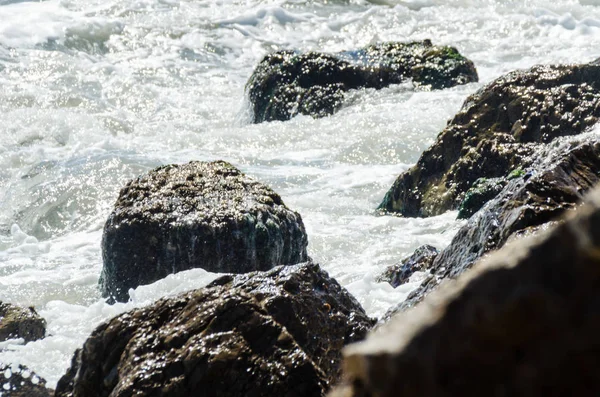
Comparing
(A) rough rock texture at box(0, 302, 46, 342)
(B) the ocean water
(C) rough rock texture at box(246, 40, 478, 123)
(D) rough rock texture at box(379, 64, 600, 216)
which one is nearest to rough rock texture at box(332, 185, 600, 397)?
(B) the ocean water

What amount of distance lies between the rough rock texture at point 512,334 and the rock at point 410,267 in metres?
4.83

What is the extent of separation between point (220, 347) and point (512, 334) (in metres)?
2.05

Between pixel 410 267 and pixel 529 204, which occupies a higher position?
pixel 529 204

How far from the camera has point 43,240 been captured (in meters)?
9.59

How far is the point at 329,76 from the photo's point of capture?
1373 cm

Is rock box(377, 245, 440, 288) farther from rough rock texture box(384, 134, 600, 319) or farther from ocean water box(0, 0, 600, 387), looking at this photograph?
rough rock texture box(384, 134, 600, 319)

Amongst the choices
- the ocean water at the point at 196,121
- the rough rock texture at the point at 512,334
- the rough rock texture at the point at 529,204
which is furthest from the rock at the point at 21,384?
the rough rock texture at the point at 512,334

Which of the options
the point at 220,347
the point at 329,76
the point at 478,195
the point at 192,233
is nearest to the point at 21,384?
the point at 192,233

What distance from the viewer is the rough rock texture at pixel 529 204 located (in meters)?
3.76

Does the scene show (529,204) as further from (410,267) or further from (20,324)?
(20,324)

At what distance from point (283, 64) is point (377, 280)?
7755 mm

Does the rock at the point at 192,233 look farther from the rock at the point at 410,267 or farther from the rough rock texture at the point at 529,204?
the rough rock texture at the point at 529,204

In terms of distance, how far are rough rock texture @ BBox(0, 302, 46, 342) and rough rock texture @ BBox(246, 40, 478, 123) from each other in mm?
7564

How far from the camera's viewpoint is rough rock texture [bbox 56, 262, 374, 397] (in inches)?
119
